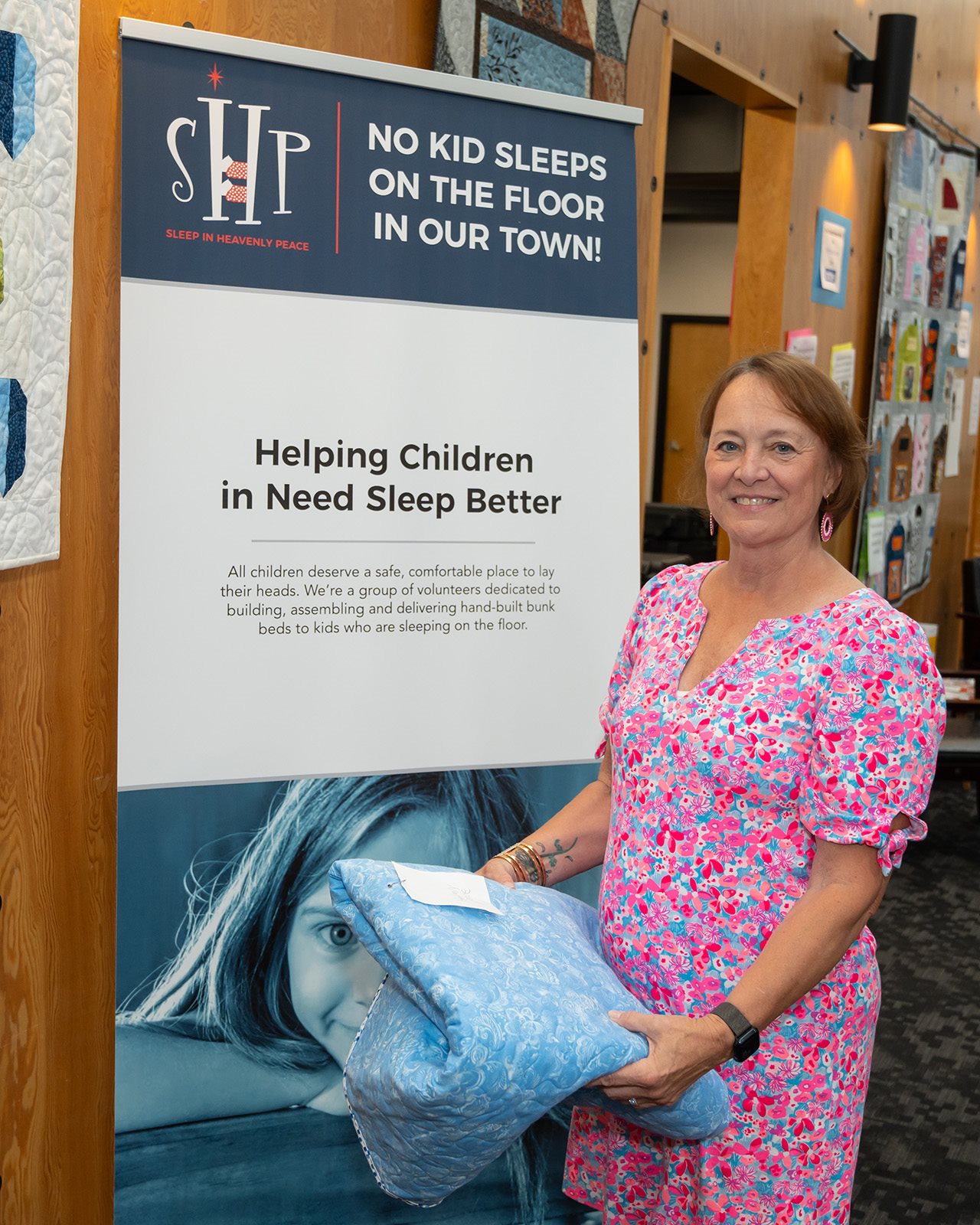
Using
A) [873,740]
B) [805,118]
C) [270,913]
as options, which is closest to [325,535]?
[270,913]

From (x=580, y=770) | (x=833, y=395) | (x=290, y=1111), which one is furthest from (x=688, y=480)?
(x=290, y=1111)

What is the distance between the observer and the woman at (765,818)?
4.97ft

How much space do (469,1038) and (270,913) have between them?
0.95 metres

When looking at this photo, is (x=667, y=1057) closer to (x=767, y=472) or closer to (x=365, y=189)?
(x=767, y=472)

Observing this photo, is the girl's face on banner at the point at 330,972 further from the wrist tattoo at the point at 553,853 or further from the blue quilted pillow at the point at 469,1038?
the blue quilted pillow at the point at 469,1038

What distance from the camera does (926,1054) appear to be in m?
3.60

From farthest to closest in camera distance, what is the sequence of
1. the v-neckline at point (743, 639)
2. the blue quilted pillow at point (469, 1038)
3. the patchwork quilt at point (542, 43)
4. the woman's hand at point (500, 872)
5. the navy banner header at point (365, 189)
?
the patchwork quilt at point (542, 43), the navy banner header at point (365, 189), the woman's hand at point (500, 872), the v-neckline at point (743, 639), the blue quilted pillow at point (469, 1038)

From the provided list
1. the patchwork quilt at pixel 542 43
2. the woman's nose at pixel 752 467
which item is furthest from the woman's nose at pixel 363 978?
the patchwork quilt at pixel 542 43

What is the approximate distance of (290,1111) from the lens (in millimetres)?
2260

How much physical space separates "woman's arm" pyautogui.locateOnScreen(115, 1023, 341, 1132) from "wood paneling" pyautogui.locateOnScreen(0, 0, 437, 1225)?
19cm

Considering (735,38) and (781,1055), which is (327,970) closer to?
(781,1055)

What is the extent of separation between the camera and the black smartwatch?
5.02ft

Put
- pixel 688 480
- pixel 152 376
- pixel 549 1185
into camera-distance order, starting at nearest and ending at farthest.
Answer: pixel 688 480 < pixel 152 376 < pixel 549 1185

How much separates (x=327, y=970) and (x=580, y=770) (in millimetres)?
607
